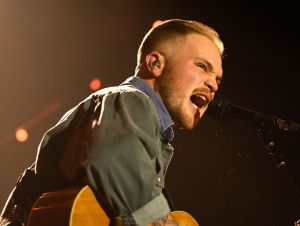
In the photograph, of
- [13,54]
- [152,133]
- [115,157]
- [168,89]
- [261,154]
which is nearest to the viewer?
[115,157]

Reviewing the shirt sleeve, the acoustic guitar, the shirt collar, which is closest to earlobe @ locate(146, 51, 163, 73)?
the shirt collar

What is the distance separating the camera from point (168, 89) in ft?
6.97

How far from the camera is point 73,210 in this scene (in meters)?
1.35

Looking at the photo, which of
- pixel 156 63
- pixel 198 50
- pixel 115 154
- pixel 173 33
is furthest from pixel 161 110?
pixel 115 154

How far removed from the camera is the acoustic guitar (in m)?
1.35

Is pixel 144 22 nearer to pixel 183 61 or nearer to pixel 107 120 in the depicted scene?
pixel 183 61

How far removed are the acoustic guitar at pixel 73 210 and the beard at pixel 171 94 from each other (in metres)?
0.87

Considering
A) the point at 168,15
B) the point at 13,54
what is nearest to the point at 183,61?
the point at 168,15

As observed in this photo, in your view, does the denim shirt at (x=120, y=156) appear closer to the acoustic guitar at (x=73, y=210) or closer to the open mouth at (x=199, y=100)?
the acoustic guitar at (x=73, y=210)

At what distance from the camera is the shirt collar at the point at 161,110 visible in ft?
6.26

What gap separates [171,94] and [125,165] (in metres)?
0.92

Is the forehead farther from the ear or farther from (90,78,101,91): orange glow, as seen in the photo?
(90,78,101,91): orange glow

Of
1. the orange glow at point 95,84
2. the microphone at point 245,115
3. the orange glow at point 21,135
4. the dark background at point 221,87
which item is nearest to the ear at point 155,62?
the microphone at point 245,115

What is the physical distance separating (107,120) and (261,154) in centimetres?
322
